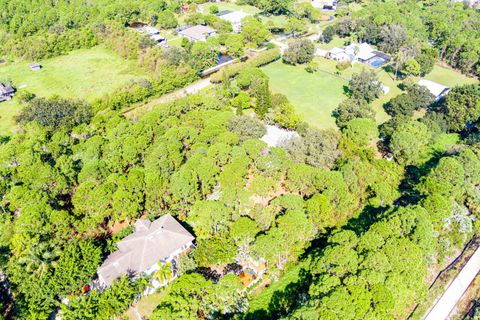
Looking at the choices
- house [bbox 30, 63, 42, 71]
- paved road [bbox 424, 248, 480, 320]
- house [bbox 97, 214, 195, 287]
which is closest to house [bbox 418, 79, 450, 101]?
paved road [bbox 424, 248, 480, 320]

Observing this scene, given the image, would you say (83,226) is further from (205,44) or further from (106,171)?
(205,44)

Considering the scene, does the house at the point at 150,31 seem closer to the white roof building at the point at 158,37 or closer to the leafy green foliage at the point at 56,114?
the white roof building at the point at 158,37

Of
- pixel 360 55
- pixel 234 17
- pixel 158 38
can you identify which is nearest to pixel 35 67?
pixel 158 38

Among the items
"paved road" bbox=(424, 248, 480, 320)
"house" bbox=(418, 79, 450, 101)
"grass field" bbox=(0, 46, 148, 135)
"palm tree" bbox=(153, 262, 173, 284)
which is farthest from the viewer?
"grass field" bbox=(0, 46, 148, 135)

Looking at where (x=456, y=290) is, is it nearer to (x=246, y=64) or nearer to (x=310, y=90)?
(x=310, y=90)

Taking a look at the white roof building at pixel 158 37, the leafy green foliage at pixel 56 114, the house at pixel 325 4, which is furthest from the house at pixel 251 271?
the house at pixel 325 4

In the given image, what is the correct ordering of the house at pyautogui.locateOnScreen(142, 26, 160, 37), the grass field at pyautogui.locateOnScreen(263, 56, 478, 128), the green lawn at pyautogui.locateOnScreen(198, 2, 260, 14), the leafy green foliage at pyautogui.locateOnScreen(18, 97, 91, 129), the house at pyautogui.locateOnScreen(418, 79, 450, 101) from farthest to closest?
the green lawn at pyautogui.locateOnScreen(198, 2, 260, 14) → the house at pyautogui.locateOnScreen(142, 26, 160, 37) → the house at pyautogui.locateOnScreen(418, 79, 450, 101) → the grass field at pyautogui.locateOnScreen(263, 56, 478, 128) → the leafy green foliage at pyautogui.locateOnScreen(18, 97, 91, 129)

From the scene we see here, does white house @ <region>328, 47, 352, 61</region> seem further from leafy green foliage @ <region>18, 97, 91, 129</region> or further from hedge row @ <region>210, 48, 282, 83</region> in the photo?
leafy green foliage @ <region>18, 97, 91, 129</region>
